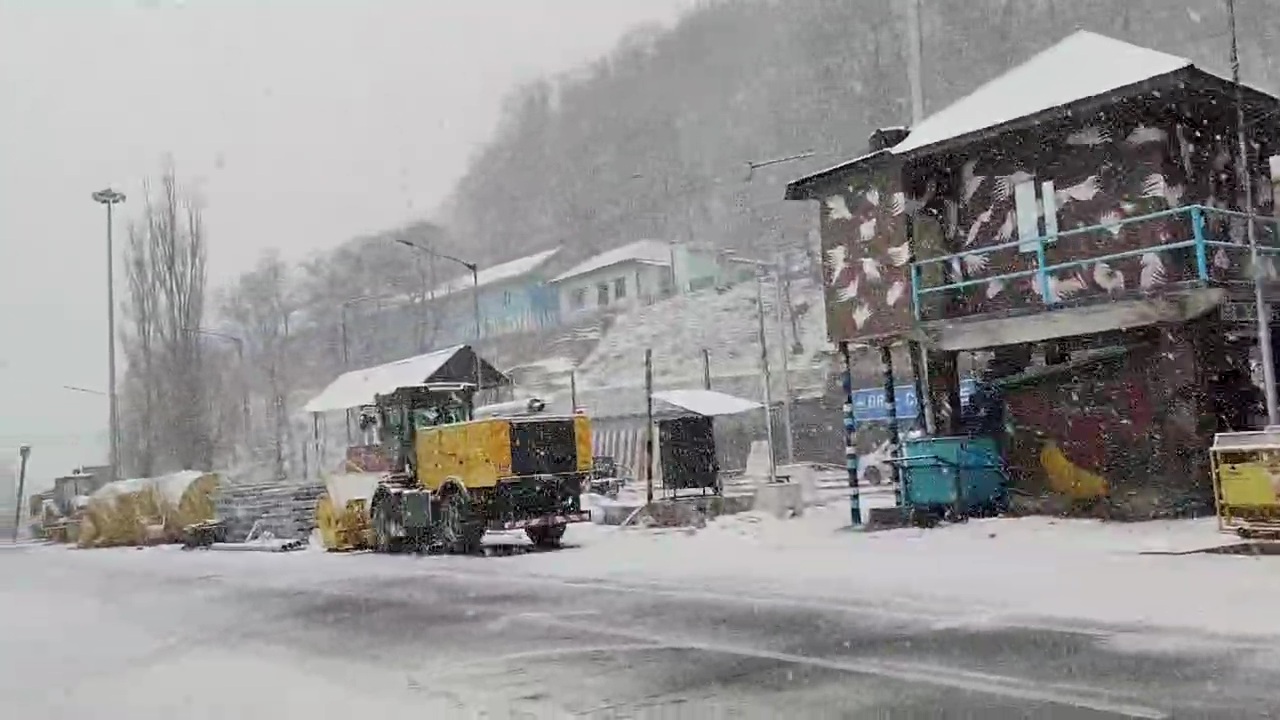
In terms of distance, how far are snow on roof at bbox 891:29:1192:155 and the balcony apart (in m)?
2.04

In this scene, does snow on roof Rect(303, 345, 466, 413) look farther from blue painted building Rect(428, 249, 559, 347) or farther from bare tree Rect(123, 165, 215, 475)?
blue painted building Rect(428, 249, 559, 347)

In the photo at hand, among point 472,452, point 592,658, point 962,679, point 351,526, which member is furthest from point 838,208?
point 962,679

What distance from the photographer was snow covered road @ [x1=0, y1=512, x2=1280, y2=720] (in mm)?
7516

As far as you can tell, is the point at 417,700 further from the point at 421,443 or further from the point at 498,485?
the point at 421,443

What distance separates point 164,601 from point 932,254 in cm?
1358

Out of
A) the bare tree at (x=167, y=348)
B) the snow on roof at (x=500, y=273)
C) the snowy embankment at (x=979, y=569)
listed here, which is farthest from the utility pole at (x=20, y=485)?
the snowy embankment at (x=979, y=569)

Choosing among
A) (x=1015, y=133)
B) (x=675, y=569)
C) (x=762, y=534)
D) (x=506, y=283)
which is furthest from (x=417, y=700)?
(x=506, y=283)

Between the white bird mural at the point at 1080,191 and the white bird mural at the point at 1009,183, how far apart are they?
68 cm

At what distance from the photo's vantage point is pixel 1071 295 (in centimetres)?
1916

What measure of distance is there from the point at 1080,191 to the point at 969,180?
2145mm

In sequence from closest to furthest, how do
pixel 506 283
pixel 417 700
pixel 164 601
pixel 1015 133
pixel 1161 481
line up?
pixel 417 700 → pixel 164 601 → pixel 1161 481 → pixel 1015 133 → pixel 506 283

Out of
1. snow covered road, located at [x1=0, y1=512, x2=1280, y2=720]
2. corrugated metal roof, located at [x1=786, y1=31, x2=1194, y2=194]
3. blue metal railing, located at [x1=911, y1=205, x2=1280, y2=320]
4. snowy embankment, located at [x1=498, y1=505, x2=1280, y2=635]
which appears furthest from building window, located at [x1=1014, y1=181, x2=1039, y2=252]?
snow covered road, located at [x1=0, y1=512, x2=1280, y2=720]

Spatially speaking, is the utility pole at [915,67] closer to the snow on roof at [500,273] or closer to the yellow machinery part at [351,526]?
the yellow machinery part at [351,526]

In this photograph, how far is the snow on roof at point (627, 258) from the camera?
71562mm
